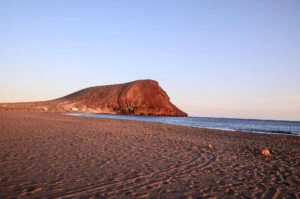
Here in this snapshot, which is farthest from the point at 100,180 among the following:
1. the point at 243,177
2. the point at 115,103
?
the point at 115,103

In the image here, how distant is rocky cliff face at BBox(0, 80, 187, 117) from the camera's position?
8400 cm

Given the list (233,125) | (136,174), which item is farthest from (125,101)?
(136,174)

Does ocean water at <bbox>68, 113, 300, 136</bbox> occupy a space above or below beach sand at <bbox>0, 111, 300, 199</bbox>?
above

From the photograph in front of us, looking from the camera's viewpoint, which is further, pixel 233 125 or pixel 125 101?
pixel 125 101

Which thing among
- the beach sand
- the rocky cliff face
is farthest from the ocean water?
the beach sand

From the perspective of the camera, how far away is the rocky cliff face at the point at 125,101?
8400 cm

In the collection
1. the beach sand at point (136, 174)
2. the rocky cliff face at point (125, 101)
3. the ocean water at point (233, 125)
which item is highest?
the rocky cliff face at point (125, 101)

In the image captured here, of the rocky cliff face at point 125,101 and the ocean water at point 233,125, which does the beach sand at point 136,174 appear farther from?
the rocky cliff face at point 125,101

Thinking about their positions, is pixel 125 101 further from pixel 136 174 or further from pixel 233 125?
pixel 136 174

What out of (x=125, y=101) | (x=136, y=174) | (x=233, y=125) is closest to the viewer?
(x=136, y=174)

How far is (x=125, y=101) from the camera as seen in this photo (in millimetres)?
87000

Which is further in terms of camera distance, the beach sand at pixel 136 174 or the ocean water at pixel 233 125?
the ocean water at pixel 233 125

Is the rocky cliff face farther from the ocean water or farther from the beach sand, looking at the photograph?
the beach sand

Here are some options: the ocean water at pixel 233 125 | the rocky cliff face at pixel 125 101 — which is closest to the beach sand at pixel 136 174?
the ocean water at pixel 233 125
